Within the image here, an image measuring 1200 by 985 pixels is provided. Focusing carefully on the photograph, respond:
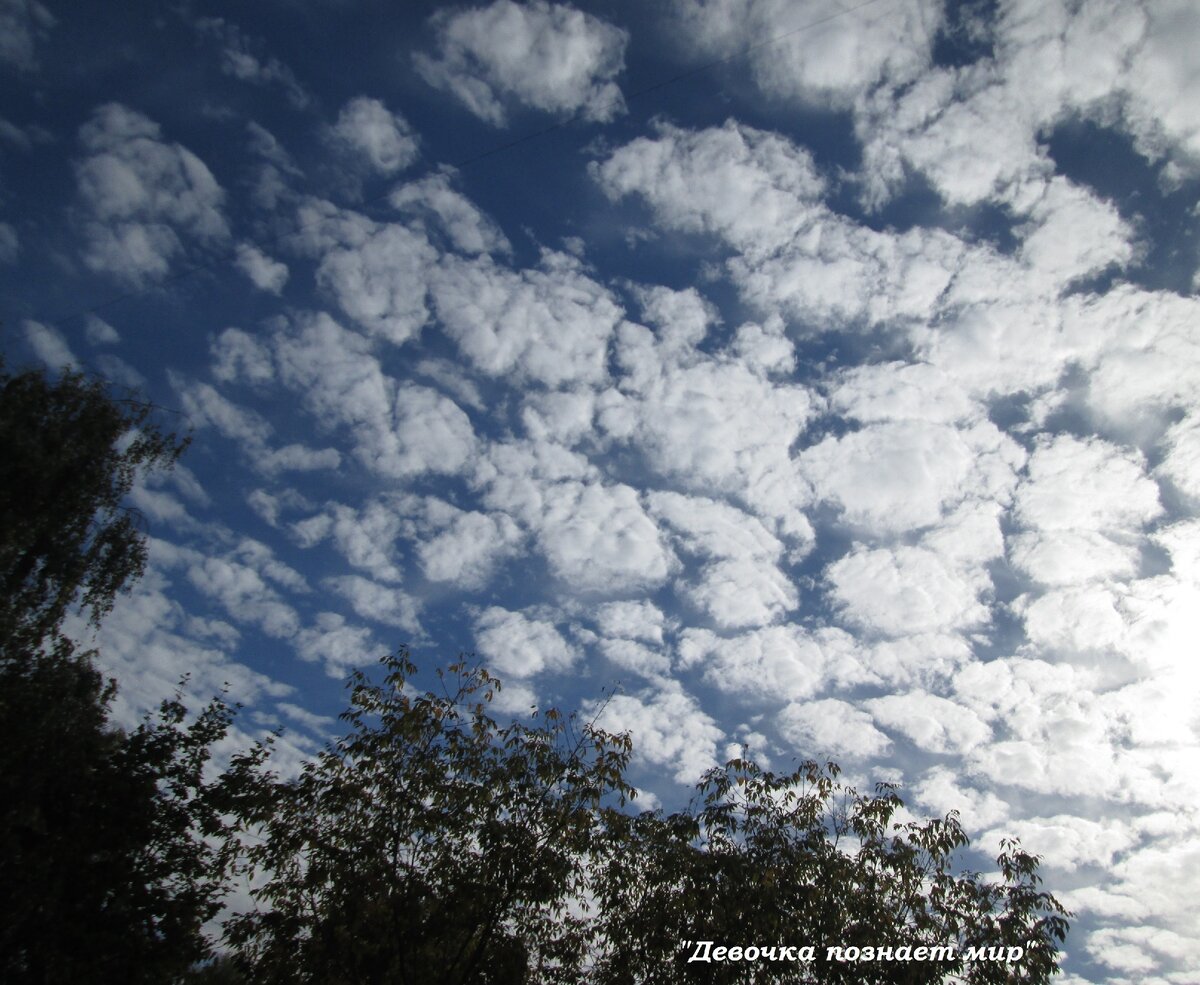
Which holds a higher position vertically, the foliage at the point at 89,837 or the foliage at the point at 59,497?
the foliage at the point at 59,497

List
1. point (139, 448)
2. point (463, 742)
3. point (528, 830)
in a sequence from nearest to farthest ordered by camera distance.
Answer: point (528, 830)
point (463, 742)
point (139, 448)

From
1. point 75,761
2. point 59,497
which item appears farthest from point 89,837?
point 59,497

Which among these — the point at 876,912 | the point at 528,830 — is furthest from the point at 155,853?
the point at 876,912

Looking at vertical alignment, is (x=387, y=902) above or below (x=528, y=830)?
below

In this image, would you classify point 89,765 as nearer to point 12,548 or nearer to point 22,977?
point 22,977

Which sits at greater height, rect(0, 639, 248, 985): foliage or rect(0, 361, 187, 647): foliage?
rect(0, 361, 187, 647): foliage

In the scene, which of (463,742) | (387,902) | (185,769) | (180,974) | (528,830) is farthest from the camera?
(185,769)

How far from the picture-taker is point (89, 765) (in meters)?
14.0

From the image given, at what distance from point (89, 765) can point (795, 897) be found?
47.2 ft

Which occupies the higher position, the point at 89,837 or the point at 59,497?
the point at 59,497

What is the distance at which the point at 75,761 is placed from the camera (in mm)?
13727

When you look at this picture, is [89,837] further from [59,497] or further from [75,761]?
[59,497]

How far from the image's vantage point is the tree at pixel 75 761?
41.7ft

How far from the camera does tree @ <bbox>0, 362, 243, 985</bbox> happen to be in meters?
12.7
